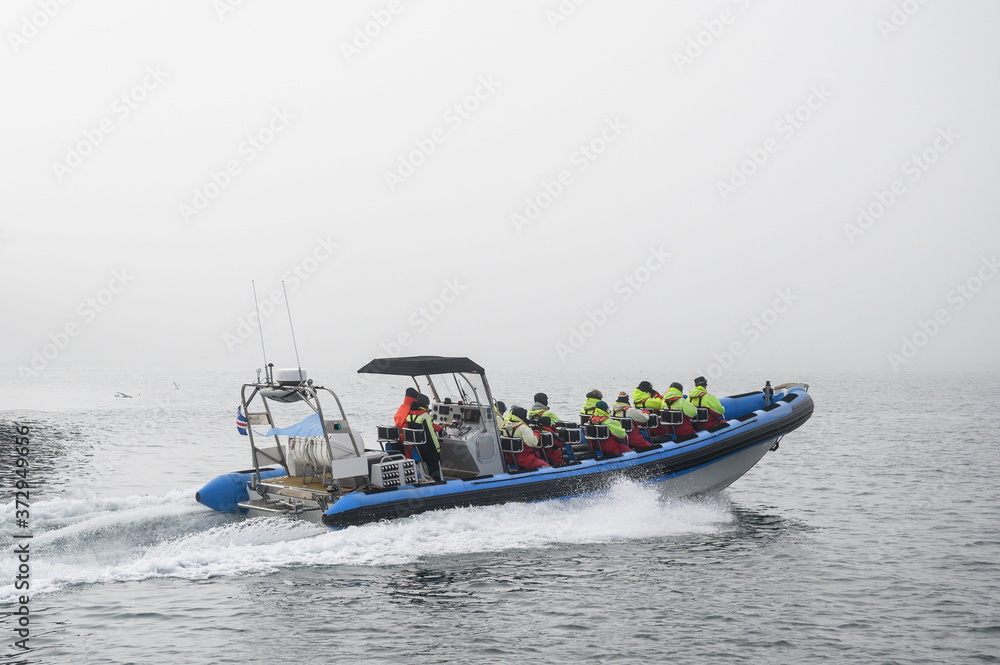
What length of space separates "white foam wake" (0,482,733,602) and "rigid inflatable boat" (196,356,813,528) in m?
0.18

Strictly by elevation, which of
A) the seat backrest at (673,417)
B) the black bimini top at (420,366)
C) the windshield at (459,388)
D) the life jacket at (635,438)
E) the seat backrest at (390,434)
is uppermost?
the black bimini top at (420,366)

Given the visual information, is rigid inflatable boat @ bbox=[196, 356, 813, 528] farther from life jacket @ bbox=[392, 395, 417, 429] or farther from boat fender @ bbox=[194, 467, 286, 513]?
life jacket @ bbox=[392, 395, 417, 429]

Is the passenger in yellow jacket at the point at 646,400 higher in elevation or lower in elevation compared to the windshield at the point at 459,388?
lower

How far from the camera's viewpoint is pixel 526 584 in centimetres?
855

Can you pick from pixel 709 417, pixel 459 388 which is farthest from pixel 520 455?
pixel 709 417

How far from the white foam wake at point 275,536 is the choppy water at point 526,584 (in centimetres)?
3

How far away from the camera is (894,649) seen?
23.1ft

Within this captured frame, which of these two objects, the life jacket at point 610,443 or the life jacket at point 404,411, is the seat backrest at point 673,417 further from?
the life jacket at point 404,411

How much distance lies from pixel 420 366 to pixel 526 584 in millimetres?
3115

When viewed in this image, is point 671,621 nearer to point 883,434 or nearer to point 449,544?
point 449,544

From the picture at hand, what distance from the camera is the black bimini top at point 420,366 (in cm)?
1022

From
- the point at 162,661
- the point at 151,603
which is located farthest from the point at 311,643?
the point at 151,603

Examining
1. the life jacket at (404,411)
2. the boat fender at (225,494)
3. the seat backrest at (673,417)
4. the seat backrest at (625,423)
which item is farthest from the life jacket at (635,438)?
the boat fender at (225,494)

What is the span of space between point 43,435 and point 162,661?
24554mm
